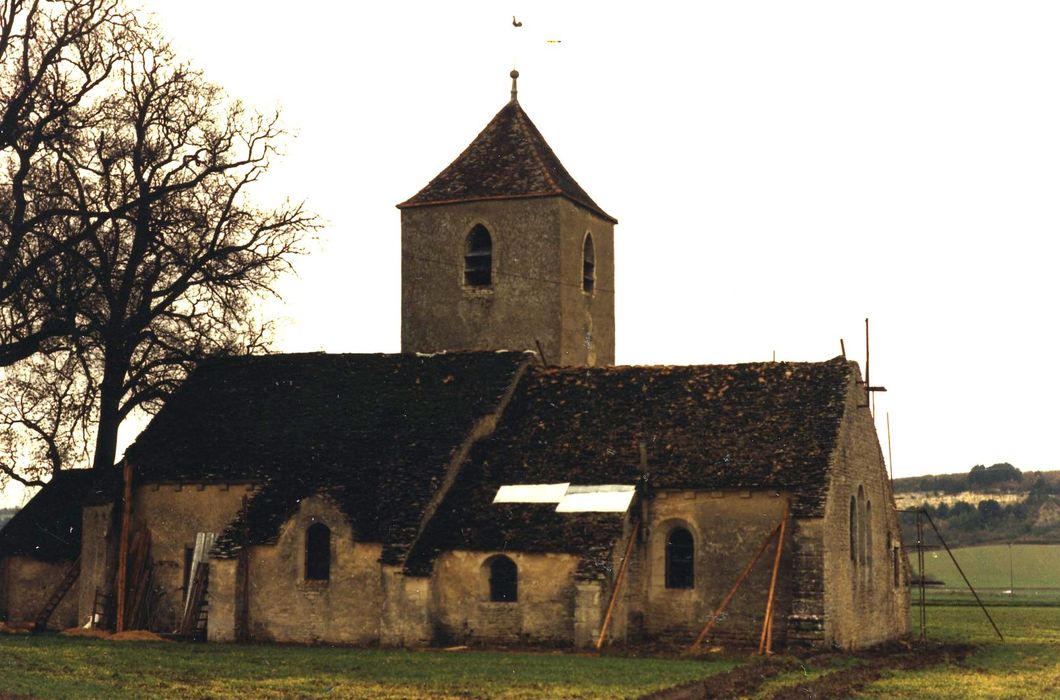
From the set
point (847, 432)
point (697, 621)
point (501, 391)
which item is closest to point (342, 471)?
point (501, 391)

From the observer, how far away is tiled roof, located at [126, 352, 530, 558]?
4312 centimetres

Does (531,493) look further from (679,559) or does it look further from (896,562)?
(896,562)

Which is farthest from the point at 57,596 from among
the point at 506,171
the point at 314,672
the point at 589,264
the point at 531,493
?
the point at 589,264

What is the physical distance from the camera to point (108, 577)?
46.2m

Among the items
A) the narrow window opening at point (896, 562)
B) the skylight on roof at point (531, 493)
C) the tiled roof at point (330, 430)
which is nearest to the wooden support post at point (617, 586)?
the skylight on roof at point (531, 493)

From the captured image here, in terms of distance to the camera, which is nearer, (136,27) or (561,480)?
(561,480)

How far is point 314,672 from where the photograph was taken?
33.6 m

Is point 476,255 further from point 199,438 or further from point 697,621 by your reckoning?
point 697,621

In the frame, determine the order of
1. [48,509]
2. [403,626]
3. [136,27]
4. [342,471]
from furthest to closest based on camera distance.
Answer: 1. [48,509]
2. [136,27]
3. [342,471]
4. [403,626]

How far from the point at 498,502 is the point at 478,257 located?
11992mm

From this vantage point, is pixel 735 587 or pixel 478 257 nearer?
pixel 735 587

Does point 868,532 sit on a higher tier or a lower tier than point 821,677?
higher

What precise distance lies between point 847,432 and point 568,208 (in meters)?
13.0

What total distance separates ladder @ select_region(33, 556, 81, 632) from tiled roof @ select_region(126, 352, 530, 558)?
367cm
